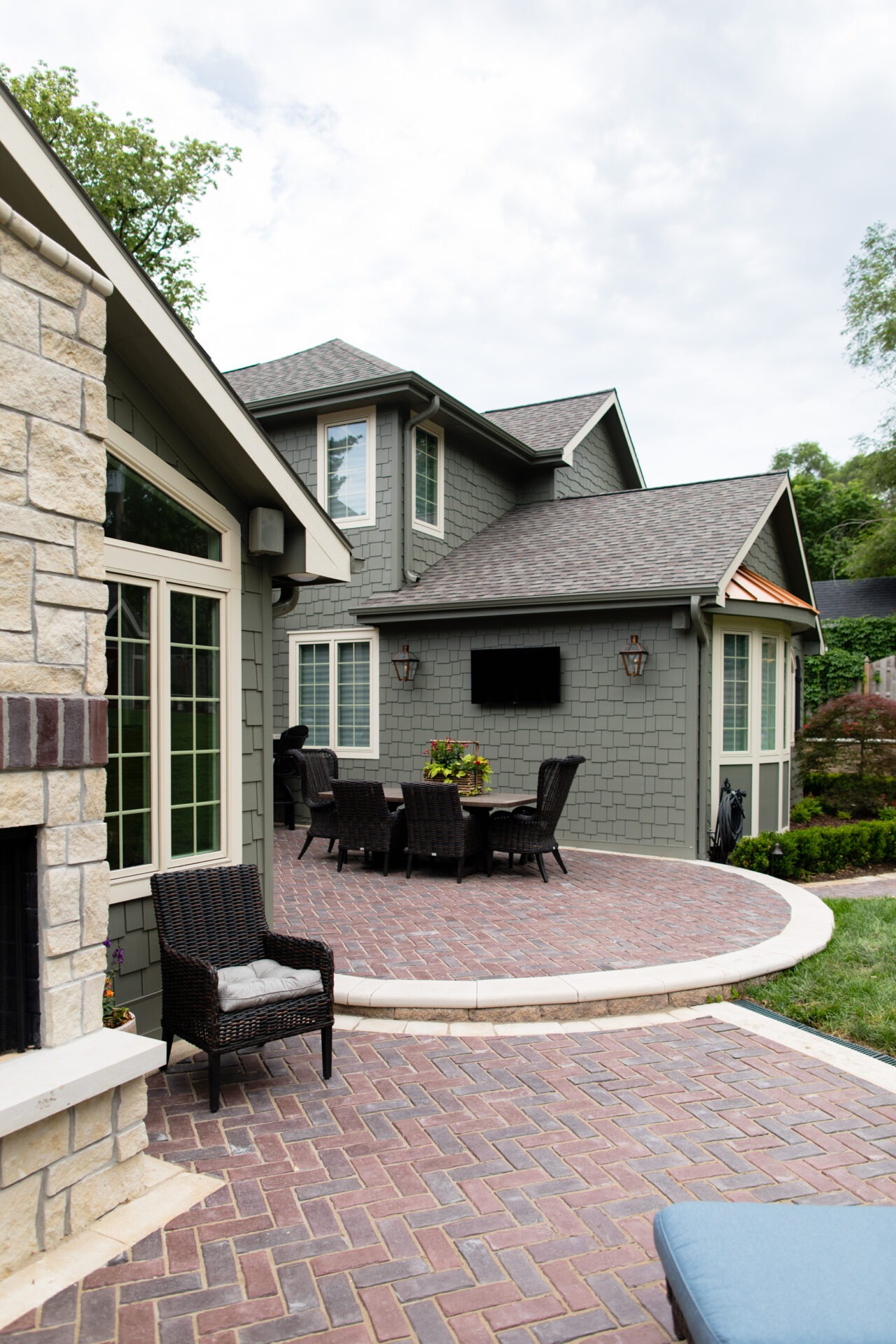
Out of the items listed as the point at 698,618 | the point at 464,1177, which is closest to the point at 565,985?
the point at 464,1177

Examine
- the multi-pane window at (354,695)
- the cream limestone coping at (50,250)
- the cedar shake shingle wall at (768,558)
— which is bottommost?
the multi-pane window at (354,695)

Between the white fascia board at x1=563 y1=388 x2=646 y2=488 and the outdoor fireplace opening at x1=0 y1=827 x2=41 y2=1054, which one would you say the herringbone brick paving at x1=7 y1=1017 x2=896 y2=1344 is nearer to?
the outdoor fireplace opening at x1=0 y1=827 x2=41 y2=1054

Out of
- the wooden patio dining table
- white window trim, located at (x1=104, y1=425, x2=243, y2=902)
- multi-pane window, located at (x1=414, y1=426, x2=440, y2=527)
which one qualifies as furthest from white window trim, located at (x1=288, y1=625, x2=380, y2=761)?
white window trim, located at (x1=104, y1=425, x2=243, y2=902)

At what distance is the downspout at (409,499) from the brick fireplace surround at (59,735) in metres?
8.24

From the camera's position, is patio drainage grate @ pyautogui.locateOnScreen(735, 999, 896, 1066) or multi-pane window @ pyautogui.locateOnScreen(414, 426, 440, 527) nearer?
patio drainage grate @ pyautogui.locateOnScreen(735, 999, 896, 1066)

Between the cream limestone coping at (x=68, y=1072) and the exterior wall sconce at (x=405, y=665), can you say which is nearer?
the cream limestone coping at (x=68, y=1072)

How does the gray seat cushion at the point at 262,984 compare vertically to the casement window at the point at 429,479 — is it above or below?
below

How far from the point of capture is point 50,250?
9.32ft

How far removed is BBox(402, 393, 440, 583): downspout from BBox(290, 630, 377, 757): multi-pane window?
0.99 m

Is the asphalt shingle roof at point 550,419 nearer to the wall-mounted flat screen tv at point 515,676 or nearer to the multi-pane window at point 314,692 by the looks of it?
the wall-mounted flat screen tv at point 515,676

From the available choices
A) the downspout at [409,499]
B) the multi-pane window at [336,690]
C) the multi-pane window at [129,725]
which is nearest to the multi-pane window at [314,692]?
the multi-pane window at [336,690]

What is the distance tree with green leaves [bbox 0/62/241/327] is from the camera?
710 inches

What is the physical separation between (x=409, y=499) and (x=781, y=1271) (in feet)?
33.4

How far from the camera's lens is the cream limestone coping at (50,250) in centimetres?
268
